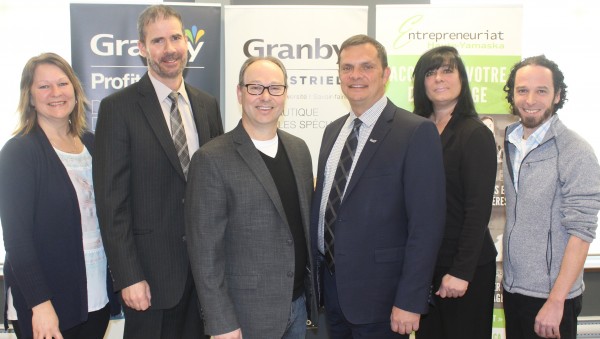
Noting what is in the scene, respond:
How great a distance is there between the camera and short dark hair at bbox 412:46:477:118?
8.07 ft

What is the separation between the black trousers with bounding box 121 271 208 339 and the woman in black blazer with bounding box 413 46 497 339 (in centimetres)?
114

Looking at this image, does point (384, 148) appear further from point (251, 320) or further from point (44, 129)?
point (44, 129)

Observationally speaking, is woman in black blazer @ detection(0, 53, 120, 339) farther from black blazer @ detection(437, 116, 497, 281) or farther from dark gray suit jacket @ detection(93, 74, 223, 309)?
black blazer @ detection(437, 116, 497, 281)

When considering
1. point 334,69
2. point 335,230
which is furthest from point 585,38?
point 335,230

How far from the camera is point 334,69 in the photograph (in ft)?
12.2

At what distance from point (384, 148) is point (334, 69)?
1.77 meters

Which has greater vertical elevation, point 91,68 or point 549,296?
point 91,68

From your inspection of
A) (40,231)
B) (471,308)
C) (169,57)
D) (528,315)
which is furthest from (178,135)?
(528,315)

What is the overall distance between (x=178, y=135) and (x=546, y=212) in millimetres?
1739

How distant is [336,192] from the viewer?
2.18 metres

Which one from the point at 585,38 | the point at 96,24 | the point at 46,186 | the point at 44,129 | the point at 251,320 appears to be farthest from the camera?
the point at 585,38

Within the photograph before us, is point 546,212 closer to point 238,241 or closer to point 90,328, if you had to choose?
point 238,241

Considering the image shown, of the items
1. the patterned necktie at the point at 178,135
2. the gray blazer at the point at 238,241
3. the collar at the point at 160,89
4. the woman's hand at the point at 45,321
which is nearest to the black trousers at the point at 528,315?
the gray blazer at the point at 238,241

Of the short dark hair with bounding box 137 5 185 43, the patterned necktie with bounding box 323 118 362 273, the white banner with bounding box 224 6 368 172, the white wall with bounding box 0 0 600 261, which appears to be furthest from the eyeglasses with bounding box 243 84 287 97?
the white wall with bounding box 0 0 600 261
